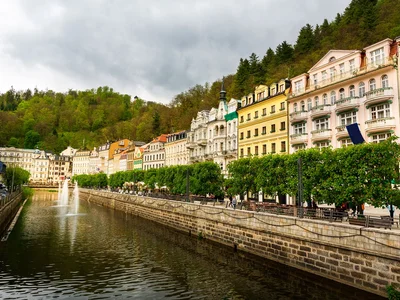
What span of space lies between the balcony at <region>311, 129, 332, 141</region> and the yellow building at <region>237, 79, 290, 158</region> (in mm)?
→ 5051

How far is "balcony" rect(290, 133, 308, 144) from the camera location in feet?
140

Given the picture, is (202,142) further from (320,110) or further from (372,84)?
(372,84)

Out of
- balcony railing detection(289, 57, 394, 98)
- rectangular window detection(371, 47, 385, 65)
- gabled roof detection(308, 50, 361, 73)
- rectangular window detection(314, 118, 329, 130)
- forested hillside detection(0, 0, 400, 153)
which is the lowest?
rectangular window detection(314, 118, 329, 130)

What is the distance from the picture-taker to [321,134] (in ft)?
131

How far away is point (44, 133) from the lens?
187125 millimetres

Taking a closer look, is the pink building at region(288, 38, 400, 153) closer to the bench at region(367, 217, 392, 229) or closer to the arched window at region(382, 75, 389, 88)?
the arched window at region(382, 75, 389, 88)

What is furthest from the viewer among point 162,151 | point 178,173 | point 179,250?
point 162,151

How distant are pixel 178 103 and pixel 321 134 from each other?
82.7 m

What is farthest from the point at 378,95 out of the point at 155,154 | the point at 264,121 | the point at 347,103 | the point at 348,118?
the point at 155,154

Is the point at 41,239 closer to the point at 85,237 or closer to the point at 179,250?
the point at 85,237

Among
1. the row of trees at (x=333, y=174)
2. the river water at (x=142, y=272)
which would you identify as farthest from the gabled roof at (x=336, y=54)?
the river water at (x=142, y=272)

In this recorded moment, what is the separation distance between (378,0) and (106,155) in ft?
364

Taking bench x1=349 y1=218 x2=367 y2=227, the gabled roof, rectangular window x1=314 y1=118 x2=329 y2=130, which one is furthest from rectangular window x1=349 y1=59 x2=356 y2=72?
bench x1=349 y1=218 x2=367 y2=227

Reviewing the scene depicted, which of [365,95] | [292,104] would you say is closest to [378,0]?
[292,104]
